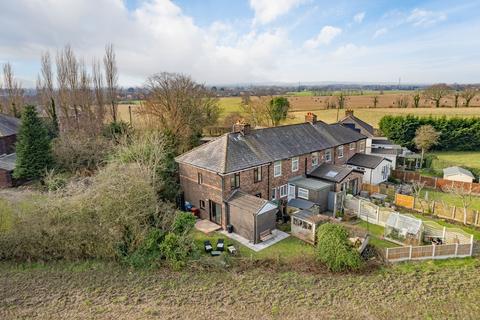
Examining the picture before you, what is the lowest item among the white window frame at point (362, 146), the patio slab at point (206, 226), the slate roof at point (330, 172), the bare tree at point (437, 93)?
the patio slab at point (206, 226)

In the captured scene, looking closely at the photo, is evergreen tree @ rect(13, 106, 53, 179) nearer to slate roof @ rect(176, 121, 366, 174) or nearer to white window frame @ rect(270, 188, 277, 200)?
slate roof @ rect(176, 121, 366, 174)

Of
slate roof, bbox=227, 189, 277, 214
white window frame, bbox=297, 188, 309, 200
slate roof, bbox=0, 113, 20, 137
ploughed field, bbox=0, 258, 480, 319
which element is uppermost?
slate roof, bbox=0, 113, 20, 137

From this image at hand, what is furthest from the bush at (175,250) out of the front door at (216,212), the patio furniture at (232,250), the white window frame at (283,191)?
the white window frame at (283,191)

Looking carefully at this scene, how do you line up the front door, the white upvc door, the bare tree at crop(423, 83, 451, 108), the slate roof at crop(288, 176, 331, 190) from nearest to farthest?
the front door < the slate roof at crop(288, 176, 331, 190) < the white upvc door < the bare tree at crop(423, 83, 451, 108)

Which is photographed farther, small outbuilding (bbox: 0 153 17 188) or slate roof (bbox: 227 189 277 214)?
small outbuilding (bbox: 0 153 17 188)

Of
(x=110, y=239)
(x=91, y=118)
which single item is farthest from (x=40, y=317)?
(x=91, y=118)

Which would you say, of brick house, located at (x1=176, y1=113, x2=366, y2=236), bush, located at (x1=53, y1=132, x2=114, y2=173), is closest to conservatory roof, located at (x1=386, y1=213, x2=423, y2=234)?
brick house, located at (x1=176, y1=113, x2=366, y2=236)

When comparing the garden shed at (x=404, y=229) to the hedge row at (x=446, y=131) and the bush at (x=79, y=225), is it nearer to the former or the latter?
the bush at (x=79, y=225)
